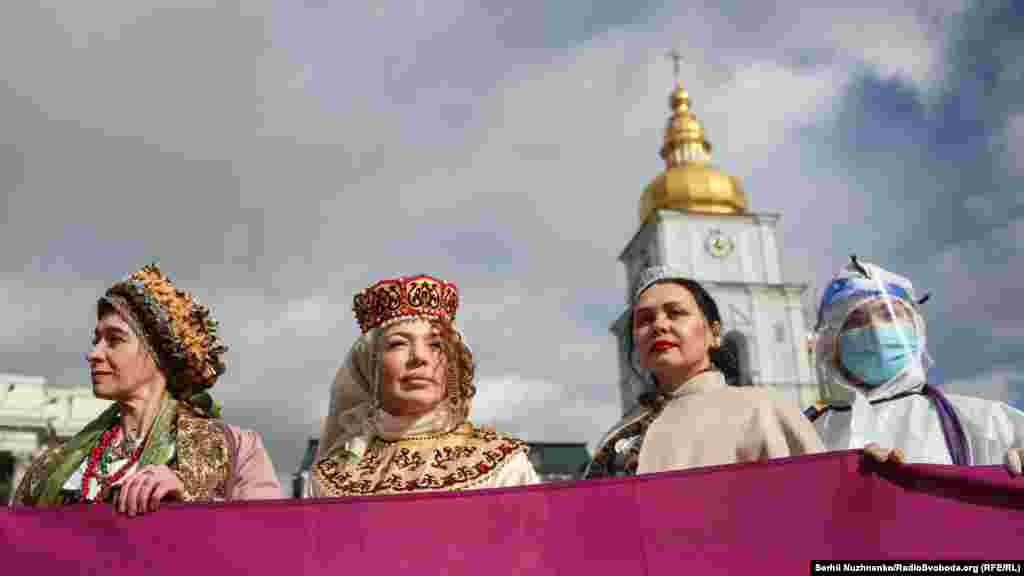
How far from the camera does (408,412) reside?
364cm

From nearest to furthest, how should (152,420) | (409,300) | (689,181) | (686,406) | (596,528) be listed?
(596,528)
(686,406)
(152,420)
(409,300)
(689,181)

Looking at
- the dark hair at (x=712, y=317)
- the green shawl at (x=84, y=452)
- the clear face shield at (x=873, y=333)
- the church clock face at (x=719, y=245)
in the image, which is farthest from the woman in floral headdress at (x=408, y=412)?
the church clock face at (x=719, y=245)

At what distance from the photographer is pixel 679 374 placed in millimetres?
3631

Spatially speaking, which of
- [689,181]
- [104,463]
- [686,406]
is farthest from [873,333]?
[689,181]

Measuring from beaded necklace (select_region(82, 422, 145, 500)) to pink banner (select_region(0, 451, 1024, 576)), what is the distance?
0.38m

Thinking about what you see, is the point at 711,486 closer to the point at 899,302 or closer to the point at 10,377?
the point at 899,302

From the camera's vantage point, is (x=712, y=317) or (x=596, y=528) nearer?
(x=596, y=528)

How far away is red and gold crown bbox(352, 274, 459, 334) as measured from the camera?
148 inches

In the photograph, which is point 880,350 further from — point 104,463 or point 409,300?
point 104,463

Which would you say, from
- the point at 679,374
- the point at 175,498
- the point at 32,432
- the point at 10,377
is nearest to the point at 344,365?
the point at 175,498

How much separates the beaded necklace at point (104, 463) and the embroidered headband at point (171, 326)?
31 cm

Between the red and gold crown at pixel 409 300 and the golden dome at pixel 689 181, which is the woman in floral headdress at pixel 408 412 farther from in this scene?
the golden dome at pixel 689 181

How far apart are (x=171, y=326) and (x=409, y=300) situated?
96 centimetres

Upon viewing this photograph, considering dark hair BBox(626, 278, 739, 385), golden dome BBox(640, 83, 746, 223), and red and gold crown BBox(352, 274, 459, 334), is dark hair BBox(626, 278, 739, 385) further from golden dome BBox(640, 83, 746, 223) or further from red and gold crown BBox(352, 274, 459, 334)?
golden dome BBox(640, 83, 746, 223)
